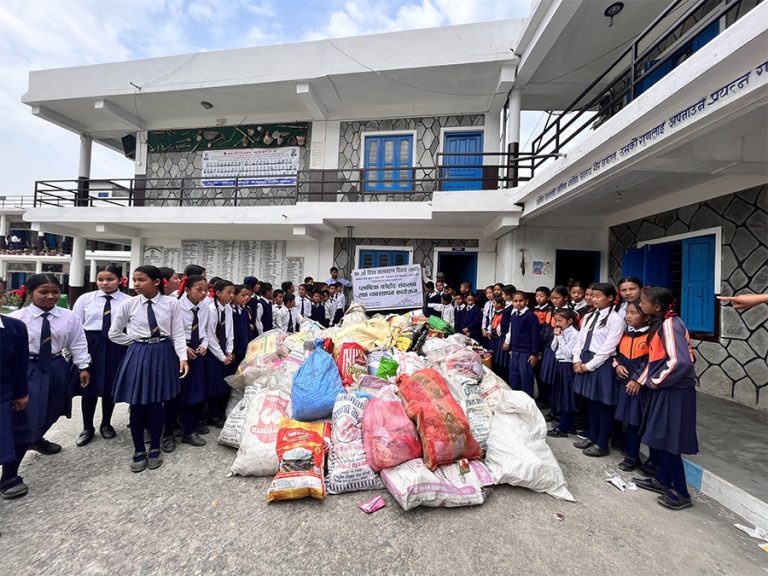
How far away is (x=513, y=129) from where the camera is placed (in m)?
6.79

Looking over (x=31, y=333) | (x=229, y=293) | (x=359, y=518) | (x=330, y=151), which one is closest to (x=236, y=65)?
(x=330, y=151)

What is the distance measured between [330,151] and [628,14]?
610 centimetres

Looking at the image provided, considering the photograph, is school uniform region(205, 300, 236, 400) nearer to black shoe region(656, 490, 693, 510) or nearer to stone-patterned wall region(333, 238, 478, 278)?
black shoe region(656, 490, 693, 510)

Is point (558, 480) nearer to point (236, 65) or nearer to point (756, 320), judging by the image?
point (756, 320)

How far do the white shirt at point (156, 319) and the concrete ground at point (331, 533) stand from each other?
3.30 feet

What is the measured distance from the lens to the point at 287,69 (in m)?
7.36

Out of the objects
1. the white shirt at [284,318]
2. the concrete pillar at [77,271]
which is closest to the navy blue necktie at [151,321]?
the white shirt at [284,318]

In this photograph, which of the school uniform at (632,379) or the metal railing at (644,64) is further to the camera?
the metal railing at (644,64)

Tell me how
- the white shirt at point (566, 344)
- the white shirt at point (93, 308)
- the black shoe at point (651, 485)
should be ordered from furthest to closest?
the white shirt at point (566, 344), the white shirt at point (93, 308), the black shoe at point (651, 485)

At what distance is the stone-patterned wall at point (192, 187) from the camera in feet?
28.1

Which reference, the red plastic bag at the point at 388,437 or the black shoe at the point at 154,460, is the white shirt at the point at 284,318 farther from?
the red plastic bag at the point at 388,437

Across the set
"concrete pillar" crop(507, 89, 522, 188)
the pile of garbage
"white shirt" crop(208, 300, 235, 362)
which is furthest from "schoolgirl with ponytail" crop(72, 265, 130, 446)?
"concrete pillar" crop(507, 89, 522, 188)

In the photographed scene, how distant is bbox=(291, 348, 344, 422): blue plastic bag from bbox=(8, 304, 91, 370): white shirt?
171cm

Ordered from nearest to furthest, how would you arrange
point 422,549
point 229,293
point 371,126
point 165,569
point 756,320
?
point 165,569 → point 422,549 → point 229,293 → point 756,320 → point 371,126
